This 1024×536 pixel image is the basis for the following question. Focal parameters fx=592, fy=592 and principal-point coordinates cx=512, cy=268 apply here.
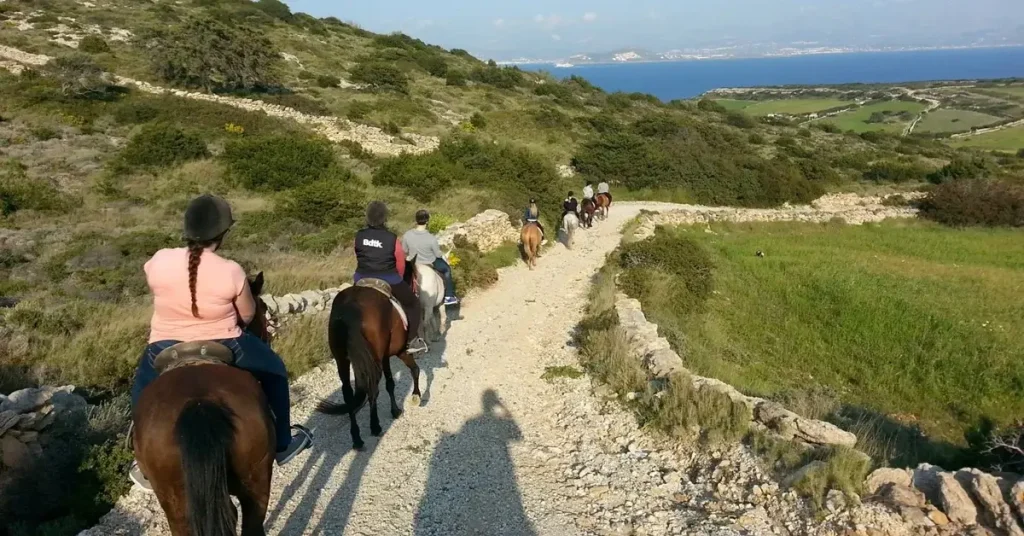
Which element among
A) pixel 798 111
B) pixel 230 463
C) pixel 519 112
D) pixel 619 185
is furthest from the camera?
pixel 798 111

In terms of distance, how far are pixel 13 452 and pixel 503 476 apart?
424cm

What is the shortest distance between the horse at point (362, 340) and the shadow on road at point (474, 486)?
99 cm

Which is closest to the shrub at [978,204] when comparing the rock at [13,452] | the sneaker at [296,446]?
the sneaker at [296,446]

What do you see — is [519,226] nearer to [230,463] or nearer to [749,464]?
[749,464]

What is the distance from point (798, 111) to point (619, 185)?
75.3 m

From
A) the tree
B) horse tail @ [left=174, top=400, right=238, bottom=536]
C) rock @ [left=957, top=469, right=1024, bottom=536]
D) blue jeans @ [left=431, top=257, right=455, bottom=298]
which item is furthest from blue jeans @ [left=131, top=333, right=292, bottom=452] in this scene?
the tree

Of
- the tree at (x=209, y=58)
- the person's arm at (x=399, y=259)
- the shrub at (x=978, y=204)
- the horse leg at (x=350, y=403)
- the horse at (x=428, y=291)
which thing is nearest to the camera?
the horse leg at (x=350, y=403)

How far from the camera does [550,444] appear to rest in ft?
23.1

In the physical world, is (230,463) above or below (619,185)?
above

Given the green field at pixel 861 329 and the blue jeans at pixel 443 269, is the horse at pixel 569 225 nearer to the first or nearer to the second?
the green field at pixel 861 329

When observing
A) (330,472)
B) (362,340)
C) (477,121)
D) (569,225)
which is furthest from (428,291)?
(477,121)

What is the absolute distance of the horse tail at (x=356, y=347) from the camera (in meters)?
6.17

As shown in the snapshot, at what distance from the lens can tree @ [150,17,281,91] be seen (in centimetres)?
3281

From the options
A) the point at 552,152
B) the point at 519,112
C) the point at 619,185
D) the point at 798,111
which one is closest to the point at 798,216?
the point at 619,185
